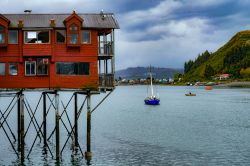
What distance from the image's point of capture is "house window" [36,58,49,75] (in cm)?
4200

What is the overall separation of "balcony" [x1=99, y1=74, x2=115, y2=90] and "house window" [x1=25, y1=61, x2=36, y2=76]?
637 cm

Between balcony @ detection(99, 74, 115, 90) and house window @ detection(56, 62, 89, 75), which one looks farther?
balcony @ detection(99, 74, 115, 90)

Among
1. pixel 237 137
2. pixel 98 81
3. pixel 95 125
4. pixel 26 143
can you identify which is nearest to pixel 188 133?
pixel 237 137

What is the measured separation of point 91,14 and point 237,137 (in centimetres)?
3703

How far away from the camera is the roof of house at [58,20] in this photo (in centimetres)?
4259

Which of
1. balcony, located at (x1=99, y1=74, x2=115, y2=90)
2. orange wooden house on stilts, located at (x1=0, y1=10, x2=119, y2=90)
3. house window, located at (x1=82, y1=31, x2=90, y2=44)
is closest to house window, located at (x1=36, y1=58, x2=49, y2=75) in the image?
orange wooden house on stilts, located at (x1=0, y1=10, x2=119, y2=90)

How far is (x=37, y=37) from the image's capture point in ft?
139

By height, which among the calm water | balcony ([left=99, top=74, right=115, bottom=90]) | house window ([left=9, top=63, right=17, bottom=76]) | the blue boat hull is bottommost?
the calm water

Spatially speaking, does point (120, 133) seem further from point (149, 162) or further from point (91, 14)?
point (91, 14)

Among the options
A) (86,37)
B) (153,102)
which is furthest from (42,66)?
(153,102)

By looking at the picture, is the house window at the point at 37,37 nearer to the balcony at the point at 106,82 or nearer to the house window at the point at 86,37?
the house window at the point at 86,37

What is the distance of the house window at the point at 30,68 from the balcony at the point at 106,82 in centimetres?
637

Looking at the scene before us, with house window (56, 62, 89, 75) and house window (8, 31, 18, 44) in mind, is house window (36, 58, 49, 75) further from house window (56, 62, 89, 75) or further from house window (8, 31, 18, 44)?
house window (8, 31, 18, 44)

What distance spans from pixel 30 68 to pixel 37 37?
3028mm
